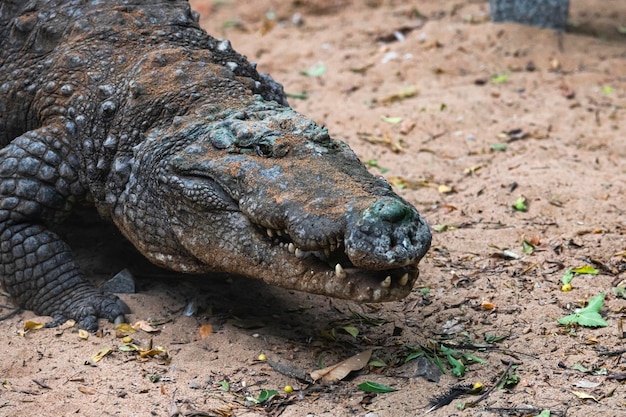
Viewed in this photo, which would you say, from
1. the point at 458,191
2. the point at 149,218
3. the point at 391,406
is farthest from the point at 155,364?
the point at 458,191

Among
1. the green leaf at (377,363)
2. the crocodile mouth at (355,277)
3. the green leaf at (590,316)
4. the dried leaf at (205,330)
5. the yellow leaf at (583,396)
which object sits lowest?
the green leaf at (377,363)

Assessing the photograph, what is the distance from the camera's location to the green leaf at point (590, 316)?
4562 millimetres

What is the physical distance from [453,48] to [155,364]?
19.6 feet

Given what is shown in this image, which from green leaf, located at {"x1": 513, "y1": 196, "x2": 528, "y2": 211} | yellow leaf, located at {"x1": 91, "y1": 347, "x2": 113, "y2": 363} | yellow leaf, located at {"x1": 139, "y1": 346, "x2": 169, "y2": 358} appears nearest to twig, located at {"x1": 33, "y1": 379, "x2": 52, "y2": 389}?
yellow leaf, located at {"x1": 91, "y1": 347, "x2": 113, "y2": 363}

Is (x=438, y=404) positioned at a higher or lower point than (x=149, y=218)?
lower

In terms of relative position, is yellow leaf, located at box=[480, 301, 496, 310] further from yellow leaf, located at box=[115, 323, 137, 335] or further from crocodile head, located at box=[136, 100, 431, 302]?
yellow leaf, located at box=[115, 323, 137, 335]

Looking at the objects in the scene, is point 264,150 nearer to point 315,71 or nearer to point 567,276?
point 567,276

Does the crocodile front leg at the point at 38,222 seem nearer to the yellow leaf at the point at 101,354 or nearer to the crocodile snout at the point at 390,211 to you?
the yellow leaf at the point at 101,354

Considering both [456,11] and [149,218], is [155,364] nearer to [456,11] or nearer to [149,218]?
[149,218]

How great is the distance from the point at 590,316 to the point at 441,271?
1.11 m

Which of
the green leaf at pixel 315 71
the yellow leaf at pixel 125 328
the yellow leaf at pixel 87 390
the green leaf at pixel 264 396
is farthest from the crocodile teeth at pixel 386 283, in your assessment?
the green leaf at pixel 315 71

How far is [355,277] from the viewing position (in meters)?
4.02

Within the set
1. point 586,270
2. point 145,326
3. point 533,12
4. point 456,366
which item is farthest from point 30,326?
point 533,12

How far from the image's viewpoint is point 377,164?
7.05 meters
